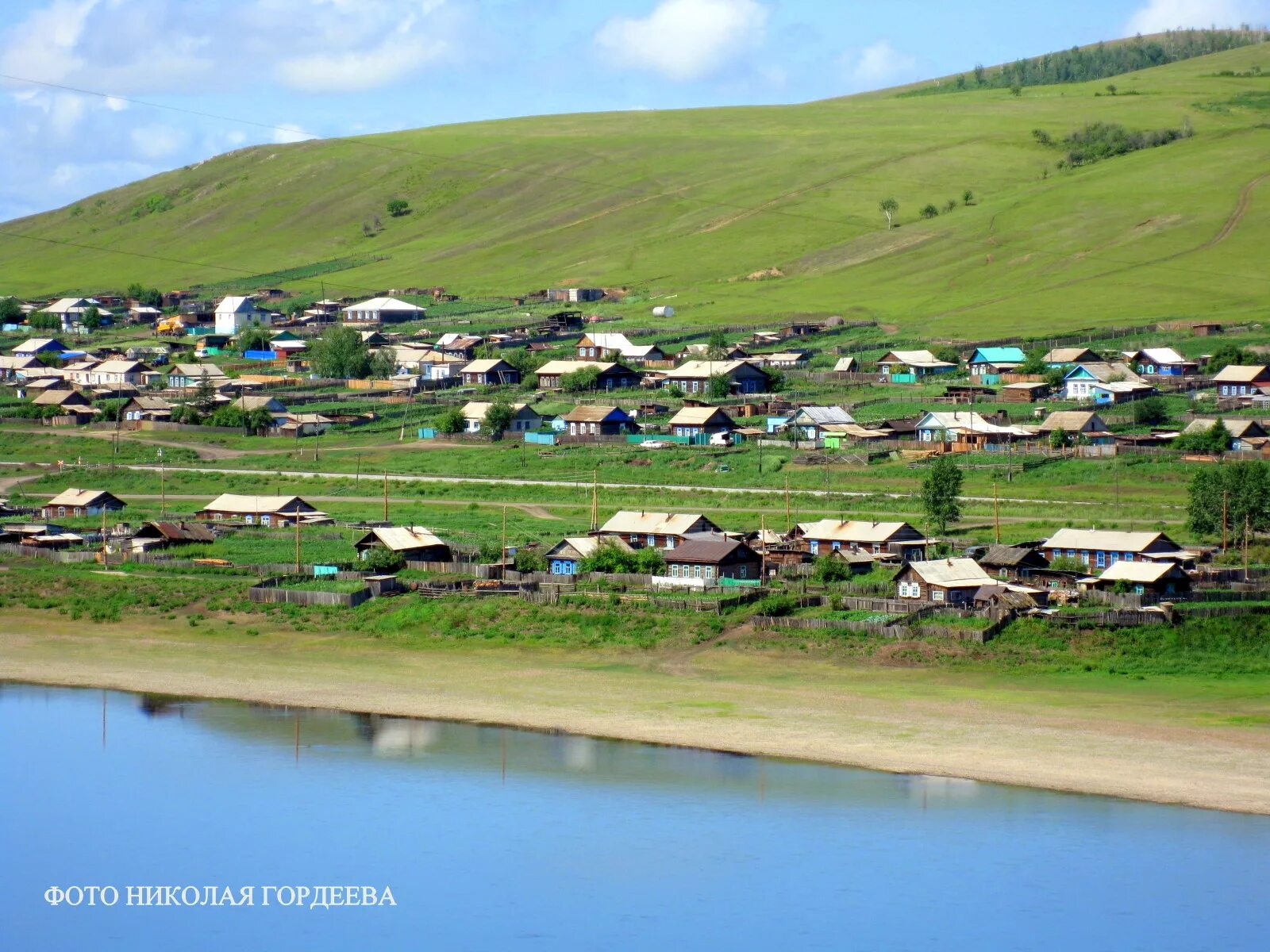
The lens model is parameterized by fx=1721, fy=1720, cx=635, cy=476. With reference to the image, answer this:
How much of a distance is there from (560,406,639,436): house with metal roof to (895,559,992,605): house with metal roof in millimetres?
42285

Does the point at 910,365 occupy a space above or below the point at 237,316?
below

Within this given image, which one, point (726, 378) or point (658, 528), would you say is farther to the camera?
point (726, 378)

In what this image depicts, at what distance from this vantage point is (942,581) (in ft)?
165

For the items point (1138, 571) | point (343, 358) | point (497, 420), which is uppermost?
point (343, 358)

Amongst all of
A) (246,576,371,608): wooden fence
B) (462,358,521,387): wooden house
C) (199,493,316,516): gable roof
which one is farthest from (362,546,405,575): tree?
(462,358,521,387): wooden house

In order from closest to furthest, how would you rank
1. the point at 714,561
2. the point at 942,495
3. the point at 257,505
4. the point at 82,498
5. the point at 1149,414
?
1. the point at 714,561
2. the point at 942,495
3. the point at 257,505
4. the point at 82,498
5. the point at 1149,414

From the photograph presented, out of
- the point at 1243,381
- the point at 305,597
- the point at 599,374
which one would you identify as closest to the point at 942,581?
the point at 305,597

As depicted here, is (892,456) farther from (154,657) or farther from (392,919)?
(392,919)

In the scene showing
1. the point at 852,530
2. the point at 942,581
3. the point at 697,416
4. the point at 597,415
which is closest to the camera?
the point at 942,581

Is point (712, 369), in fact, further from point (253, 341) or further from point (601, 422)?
point (253, 341)

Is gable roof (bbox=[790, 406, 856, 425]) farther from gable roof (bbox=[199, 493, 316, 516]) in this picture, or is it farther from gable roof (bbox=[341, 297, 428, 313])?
gable roof (bbox=[341, 297, 428, 313])

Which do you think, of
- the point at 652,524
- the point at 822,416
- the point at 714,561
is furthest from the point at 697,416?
the point at 714,561

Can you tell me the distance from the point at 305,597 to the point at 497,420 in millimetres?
40498

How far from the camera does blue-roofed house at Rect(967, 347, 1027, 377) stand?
354 ft
